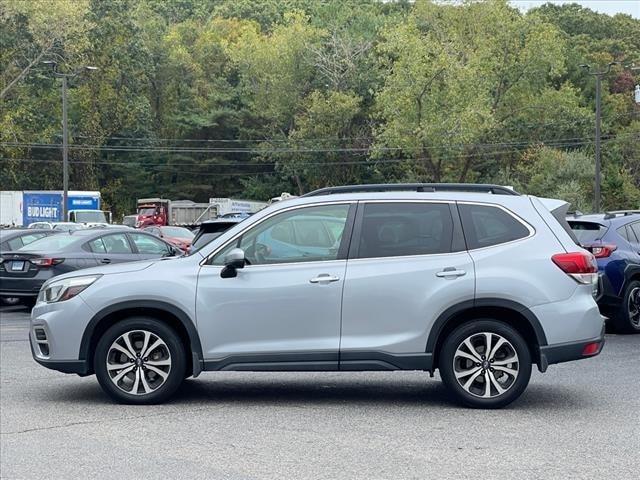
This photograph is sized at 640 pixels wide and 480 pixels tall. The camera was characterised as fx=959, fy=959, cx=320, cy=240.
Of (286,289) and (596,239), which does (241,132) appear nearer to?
(596,239)

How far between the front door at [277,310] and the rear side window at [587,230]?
6.18 m

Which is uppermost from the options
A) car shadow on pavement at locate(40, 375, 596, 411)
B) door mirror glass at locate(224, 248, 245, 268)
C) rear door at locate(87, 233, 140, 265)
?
door mirror glass at locate(224, 248, 245, 268)

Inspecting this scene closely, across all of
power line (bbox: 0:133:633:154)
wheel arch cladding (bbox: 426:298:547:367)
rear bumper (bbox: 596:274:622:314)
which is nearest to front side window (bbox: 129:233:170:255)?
rear bumper (bbox: 596:274:622:314)

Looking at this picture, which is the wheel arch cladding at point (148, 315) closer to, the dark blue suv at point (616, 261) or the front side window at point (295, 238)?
the front side window at point (295, 238)

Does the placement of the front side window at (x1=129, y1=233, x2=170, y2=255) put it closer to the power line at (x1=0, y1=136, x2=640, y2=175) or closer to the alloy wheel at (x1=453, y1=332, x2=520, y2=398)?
the alloy wheel at (x1=453, y1=332, x2=520, y2=398)

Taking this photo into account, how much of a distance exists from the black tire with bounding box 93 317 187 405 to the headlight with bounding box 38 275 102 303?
449 mm

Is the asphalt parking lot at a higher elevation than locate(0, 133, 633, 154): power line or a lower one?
lower

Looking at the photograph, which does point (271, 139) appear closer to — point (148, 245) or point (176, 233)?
point (176, 233)

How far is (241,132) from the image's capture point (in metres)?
74.7

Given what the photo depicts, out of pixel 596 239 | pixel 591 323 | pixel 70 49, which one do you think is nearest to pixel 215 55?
pixel 70 49

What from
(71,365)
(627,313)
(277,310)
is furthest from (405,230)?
(627,313)

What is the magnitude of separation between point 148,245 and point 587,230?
313 inches

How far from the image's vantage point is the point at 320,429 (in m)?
7.36

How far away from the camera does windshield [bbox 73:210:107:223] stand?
4953cm
